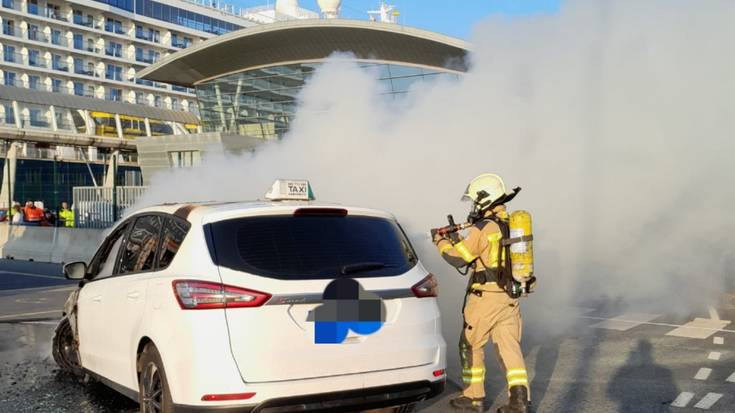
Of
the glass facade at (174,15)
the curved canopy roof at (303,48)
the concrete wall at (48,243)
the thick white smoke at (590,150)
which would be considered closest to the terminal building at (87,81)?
the glass facade at (174,15)

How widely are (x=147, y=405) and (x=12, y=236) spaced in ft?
62.4

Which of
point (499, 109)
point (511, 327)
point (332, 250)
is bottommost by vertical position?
point (511, 327)

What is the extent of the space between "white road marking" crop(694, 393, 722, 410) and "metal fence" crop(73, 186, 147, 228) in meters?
15.8

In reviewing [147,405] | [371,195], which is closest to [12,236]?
[371,195]

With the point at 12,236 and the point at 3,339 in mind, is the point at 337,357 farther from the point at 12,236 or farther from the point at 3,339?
the point at 12,236

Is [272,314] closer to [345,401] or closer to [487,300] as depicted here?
[345,401]

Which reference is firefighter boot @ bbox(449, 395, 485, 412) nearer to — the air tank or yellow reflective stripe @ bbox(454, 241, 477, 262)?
yellow reflective stripe @ bbox(454, 241, 477, 262)

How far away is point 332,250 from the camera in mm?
4387

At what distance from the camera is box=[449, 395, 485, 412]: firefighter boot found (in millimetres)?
5355

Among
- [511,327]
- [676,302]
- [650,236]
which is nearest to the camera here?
[511,327]

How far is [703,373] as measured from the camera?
6387 millimetres

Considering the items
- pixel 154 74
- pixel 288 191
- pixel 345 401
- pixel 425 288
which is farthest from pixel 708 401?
pixel 154 74

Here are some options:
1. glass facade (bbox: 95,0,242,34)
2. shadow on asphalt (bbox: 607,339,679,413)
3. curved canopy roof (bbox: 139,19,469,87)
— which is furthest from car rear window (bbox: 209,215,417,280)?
glass facade (bbox: 95,0,242,34)

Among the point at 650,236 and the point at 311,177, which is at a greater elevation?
the point at 311,177
